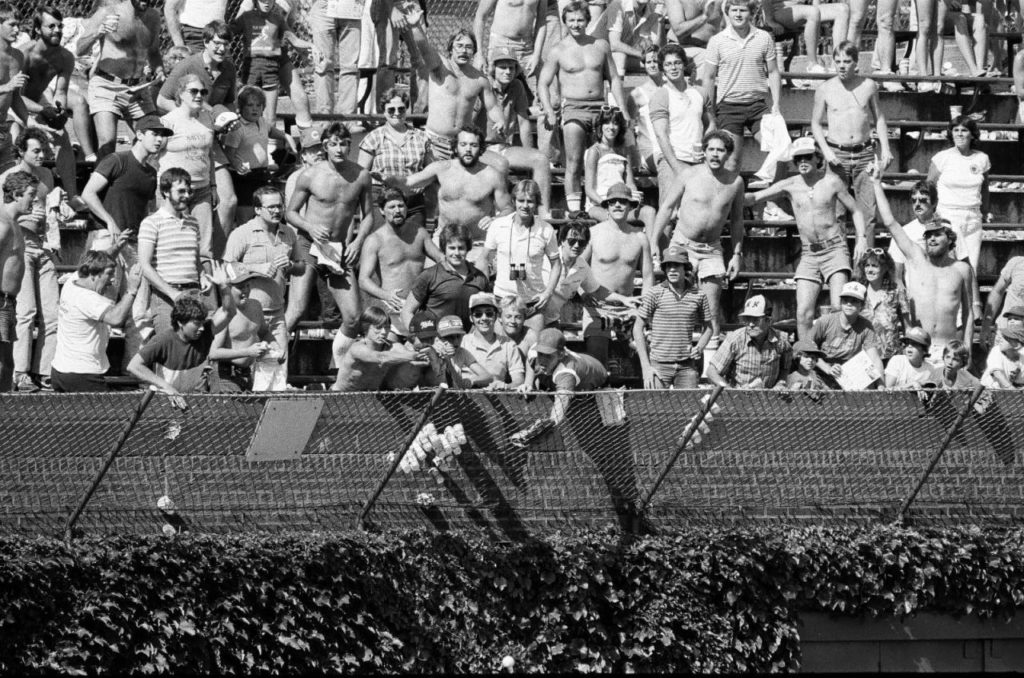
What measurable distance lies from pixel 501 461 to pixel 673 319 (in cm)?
318

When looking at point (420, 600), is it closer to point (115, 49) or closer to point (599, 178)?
point (599, 178)

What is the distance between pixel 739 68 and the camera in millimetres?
19281

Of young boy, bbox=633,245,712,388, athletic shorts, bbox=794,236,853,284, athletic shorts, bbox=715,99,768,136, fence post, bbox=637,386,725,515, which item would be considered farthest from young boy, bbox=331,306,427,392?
athletic shorts, bbox=715,99,768,136

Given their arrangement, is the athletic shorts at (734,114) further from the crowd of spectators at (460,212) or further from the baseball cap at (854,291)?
the baseball cap at (854,291)

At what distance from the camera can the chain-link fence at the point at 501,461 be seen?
13.2 meters

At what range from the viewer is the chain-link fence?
1316 cm

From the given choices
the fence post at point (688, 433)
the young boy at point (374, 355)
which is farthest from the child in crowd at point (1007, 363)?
the young boy at point (374, 355)

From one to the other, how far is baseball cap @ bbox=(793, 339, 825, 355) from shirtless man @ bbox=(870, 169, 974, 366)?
1.22 m

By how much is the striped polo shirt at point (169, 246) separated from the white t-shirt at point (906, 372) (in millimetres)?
5279

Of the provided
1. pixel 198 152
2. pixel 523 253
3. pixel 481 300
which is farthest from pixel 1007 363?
pixel 198 152

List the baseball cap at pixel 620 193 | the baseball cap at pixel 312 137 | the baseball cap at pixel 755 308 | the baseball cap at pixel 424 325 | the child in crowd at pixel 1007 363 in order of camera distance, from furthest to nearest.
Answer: the baseball cap at pixel 312 137, the baseball cap at pixel 620 193, the child in crowd at pixel 1007 363, the baseball cap at pixel 755 308, the baseball cap at pixel 424 325

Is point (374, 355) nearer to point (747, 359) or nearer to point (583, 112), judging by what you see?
point (747, 359)

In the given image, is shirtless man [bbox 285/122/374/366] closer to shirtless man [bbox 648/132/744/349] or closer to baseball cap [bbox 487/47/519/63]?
baseball cap [bbox 487/47/519/63]

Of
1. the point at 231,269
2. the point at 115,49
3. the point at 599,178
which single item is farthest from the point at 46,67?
the point at 599,178
